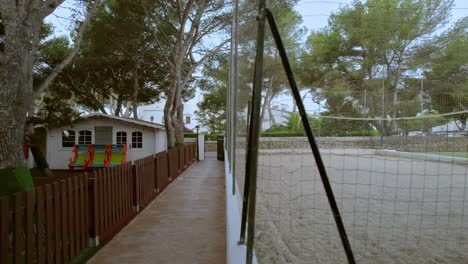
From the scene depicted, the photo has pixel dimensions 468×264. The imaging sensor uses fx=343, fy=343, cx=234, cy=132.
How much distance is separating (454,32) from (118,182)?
4427 millimetres

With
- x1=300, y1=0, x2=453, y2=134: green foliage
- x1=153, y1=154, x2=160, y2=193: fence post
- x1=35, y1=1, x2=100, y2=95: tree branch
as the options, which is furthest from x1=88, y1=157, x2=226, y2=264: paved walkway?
x1=35, y1=1, x2=100, y2=95: tree branch

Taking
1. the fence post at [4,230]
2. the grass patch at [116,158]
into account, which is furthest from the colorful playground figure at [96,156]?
the fence post at [4,230]

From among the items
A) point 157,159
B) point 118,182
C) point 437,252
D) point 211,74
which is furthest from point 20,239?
point 211,74

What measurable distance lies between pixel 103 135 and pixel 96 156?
1560mm

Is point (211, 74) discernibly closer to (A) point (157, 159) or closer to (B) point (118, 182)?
(A) point (157, 159)

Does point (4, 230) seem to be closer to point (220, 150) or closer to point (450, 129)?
point (450, 129)

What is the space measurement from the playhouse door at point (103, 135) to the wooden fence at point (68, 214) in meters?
12.2

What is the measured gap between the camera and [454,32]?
8.46ft

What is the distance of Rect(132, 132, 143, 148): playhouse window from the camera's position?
17.6 meters

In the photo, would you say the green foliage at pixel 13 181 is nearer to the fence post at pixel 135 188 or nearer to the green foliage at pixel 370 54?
the fence post at pixel 135 188

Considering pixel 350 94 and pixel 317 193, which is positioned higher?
pixel 350 94

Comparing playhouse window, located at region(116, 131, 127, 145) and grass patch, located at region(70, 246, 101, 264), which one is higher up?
playhouse window, located at region(116, 131, 127, 145)

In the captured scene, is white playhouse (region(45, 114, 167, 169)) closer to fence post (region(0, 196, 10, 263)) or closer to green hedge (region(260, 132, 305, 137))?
green hedge (region(260, 132, 305, 137))

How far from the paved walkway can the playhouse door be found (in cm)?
1113
